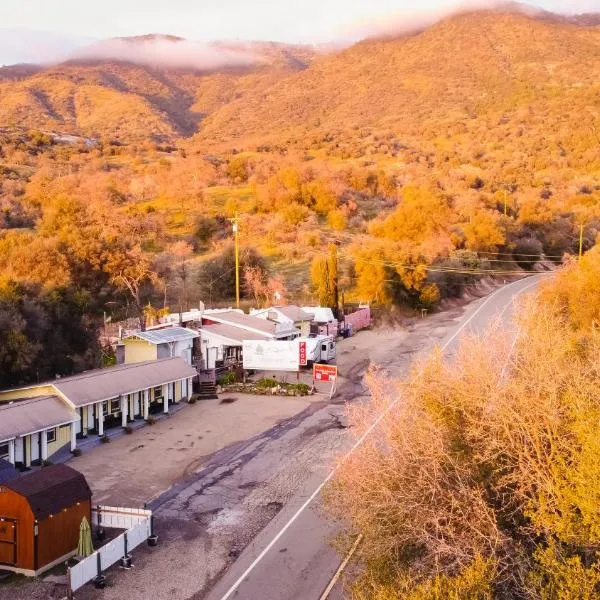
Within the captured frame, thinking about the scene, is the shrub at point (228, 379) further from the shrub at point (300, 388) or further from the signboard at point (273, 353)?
the shrub at point (300, 388)

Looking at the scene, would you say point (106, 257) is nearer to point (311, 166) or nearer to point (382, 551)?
point (382, 551)

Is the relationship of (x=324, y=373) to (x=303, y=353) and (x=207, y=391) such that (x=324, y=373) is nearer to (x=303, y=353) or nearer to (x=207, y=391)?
(x=303, y=353)

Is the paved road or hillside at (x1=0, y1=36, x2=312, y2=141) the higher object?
hillside at (x1=0, y1=36, x2=312, y2=141)

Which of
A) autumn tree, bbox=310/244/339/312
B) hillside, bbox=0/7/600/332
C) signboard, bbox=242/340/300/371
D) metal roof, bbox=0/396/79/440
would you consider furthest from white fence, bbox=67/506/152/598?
autumn tree, bbox=310/244/339/312

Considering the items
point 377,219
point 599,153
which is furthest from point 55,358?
point 599,153

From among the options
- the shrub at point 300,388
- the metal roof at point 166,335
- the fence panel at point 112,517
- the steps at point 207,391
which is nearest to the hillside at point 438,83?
the metal roof at point 166,335

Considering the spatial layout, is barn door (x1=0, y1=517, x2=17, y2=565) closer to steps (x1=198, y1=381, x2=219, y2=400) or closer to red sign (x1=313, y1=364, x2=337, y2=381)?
steps (x1=198, y1=381, x2=219, y2=400)
